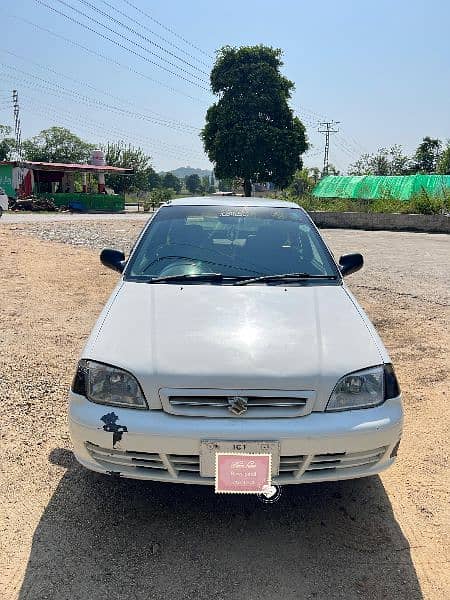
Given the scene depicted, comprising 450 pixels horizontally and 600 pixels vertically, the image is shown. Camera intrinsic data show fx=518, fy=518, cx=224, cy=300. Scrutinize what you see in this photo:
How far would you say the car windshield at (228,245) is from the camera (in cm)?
333

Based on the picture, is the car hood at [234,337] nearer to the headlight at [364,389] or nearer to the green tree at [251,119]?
the headlight at [364,389]

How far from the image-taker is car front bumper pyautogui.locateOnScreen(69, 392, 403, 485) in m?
2.17

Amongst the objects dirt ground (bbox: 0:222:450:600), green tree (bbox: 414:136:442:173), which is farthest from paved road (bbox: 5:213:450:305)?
green tree (bbox: 414:136:442:173)

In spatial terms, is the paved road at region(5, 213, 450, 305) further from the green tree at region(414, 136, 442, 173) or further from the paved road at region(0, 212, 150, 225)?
the green tree at region(414, 136, 442, 173)

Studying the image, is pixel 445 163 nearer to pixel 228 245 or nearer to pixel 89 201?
pixel 89 201

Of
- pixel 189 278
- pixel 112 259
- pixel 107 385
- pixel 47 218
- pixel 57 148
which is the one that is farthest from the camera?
pixel 57 148

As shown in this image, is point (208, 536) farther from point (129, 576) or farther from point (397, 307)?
point (397, 307)

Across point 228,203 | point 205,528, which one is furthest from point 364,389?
point 228,203

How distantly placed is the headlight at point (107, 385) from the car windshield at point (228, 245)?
94 cm

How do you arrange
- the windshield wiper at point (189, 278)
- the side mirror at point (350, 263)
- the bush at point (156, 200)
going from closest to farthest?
the windshield wiper at point (189, 278), the side mirror at point (350, 263), the bush at point (156, 200)

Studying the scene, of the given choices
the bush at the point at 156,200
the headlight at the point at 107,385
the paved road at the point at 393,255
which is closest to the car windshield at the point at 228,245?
the headlight at the point at 107,385

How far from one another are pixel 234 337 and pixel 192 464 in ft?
2.04

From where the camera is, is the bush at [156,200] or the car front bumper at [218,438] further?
the bush at [156,200]

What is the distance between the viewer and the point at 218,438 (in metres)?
2.15
